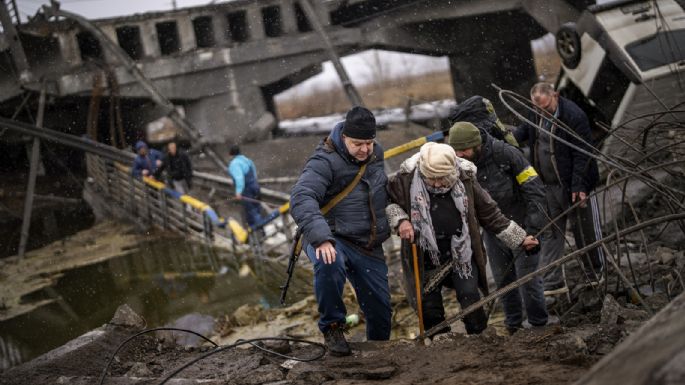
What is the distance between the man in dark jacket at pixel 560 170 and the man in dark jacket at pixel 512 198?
71 centimetres

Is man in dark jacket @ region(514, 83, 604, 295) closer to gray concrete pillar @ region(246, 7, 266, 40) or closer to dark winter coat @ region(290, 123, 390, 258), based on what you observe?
dark winter coat @ region(290, 123, 390, 258)

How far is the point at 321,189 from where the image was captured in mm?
4535

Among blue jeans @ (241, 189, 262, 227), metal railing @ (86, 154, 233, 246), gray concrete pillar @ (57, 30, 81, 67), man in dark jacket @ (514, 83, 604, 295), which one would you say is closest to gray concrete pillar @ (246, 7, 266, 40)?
gray concrete pillar @ (57, 30, 81, 67)

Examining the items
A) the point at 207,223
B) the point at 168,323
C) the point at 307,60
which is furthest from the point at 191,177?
the point at 307,60

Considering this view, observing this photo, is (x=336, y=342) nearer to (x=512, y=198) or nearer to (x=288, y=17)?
(x=512, y=198)

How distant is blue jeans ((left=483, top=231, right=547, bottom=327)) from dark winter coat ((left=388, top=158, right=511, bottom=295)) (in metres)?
0.48

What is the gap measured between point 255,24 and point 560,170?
875 inches

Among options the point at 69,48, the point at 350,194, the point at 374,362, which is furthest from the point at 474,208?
the point at 69,48

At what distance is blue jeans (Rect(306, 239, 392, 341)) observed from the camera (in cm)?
454

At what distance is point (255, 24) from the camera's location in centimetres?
2666

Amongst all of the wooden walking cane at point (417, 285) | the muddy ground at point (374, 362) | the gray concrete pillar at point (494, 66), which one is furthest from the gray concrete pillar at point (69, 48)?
A: the wooden walking cane at point (417, 285)

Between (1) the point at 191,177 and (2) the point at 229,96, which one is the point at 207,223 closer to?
(1) the point at 191,177

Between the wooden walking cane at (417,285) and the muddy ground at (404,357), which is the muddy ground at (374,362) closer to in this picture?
the muddy ground at (404,357)

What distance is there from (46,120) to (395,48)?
45.9 feet
